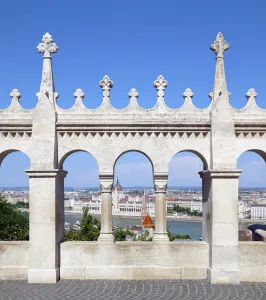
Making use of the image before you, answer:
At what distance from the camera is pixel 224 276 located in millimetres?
8039

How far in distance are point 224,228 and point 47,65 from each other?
4.94m

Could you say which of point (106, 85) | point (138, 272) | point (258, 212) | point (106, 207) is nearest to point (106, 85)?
point (106, 85)

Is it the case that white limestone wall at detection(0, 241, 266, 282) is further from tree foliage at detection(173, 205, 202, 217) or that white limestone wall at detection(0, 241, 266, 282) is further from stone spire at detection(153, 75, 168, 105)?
tree foliage at detection(173, 205, 202, 217)

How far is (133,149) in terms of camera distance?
8.35 metres

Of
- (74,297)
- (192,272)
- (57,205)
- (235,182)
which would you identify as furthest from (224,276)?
(57,205)

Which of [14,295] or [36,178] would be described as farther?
[36,178]

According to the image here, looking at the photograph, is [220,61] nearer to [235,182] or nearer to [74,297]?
[235,182]

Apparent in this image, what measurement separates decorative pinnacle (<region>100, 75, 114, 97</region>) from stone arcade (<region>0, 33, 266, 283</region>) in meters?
0.02

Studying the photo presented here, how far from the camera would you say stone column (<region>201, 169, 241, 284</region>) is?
8.05m

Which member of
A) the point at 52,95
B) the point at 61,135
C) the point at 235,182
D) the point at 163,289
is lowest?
the point at 163,289

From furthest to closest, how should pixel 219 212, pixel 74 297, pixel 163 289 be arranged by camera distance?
pixel 219 212, pixel 163 289, pixel 74 297

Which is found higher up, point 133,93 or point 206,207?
point 133,93

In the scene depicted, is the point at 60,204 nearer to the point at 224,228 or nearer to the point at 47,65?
the point at 47,65

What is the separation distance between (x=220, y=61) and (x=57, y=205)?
14.8ft
